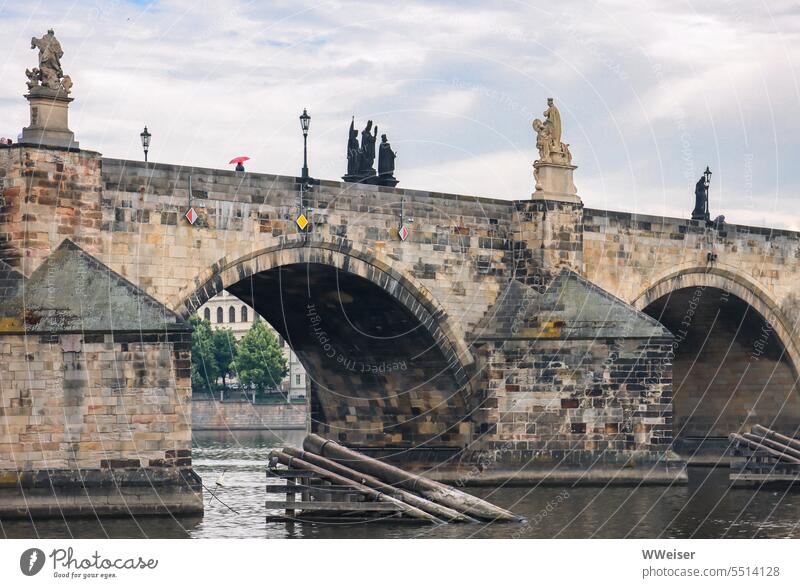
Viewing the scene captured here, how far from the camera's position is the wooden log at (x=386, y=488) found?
3072cm

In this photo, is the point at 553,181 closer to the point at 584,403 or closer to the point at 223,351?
the point at 584,403

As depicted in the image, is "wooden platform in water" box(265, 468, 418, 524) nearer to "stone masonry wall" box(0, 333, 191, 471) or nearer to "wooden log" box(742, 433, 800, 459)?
"stone masonry wall" box(0, 333, 191, 471)

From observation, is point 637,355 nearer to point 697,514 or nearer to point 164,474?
point 697,514

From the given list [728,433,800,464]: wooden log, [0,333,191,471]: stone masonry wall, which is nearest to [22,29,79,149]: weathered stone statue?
[0,333,191,471]: stone masonry wall

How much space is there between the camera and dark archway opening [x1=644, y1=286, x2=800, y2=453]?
170 ft

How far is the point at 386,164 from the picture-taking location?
134 ft

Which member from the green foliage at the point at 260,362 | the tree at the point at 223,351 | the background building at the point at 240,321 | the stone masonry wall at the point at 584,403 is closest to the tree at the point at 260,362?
the green foliage at the point at 260,362

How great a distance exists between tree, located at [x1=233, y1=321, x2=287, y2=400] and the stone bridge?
49671 millimetres

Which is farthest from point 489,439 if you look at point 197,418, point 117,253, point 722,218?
point 197,418

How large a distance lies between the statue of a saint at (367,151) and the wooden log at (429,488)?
905 cm

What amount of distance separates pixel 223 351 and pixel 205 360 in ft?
6.38

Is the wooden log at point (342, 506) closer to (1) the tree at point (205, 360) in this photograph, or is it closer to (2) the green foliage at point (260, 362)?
(2) the green foliage at point (260, 362)
